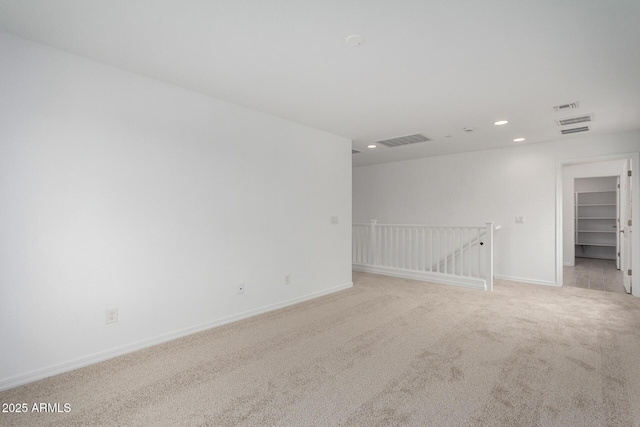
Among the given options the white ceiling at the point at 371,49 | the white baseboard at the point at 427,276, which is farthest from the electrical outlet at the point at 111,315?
the white baseboard at the point at 427,276

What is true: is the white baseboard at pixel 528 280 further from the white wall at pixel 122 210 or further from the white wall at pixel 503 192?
the white wall at pixel 122 210

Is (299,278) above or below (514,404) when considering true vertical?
above

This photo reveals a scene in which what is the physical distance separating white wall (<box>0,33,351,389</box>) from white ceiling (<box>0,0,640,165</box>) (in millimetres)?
279

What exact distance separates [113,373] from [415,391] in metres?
2.14

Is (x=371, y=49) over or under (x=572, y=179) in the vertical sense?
over

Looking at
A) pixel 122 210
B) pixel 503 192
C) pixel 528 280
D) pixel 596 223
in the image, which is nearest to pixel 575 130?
pixel 503 192

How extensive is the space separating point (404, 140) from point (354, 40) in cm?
310

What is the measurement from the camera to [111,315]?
2645 millimetres

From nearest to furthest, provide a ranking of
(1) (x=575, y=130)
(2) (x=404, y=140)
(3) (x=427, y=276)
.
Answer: (1) (x=575, y=130)
(2) (x=404, y=140)
(3) (x=427, y=276)

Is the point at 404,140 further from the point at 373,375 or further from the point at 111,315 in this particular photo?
the point at 111,315

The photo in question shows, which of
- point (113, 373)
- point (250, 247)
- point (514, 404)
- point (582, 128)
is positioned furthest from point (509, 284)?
point (113, 373)

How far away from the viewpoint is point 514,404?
1.96m

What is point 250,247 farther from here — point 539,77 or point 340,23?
point 539,77

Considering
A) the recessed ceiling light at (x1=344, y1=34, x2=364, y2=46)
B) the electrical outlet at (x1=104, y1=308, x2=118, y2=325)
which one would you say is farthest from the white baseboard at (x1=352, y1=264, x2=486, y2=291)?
the electrical outlet at (x1=104, y1=308, x2=118, y2=325)
